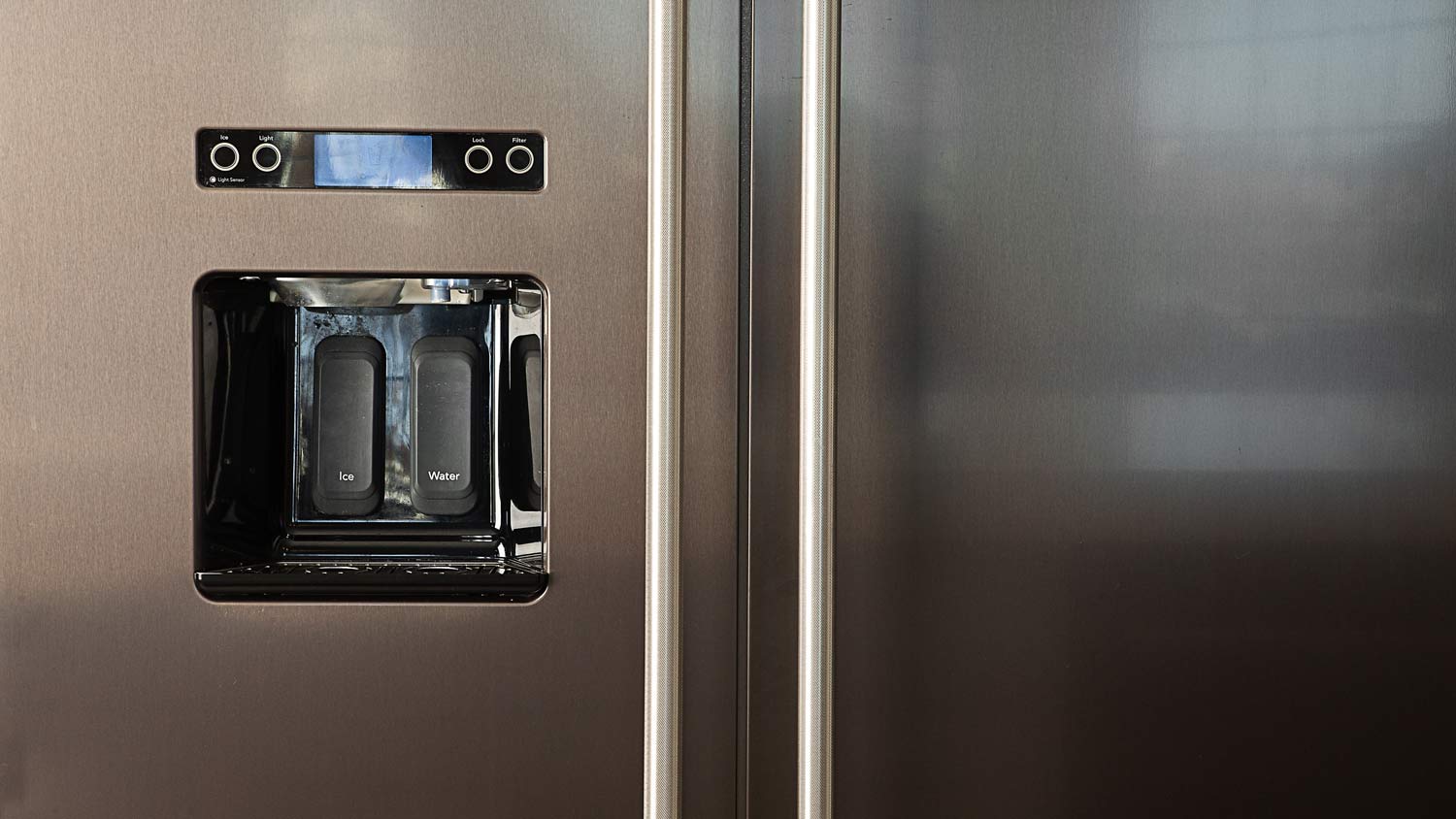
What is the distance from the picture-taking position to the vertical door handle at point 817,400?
2.31ft

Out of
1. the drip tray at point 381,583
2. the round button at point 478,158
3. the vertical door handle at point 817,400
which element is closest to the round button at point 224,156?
the round button at point 478,158

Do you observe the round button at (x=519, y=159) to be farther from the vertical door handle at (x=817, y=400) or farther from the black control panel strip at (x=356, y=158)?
the vertical door handle at (x=817, y=400)

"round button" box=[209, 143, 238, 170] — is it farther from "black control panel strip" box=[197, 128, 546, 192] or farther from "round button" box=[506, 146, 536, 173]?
"round button" box=[506, 146, 536, 173]

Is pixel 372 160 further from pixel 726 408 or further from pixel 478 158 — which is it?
pixel 726 408

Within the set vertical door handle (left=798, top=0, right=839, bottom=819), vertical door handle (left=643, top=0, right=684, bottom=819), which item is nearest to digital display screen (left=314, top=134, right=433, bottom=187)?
vertical door handle (left=643, top=0, right=684, bottom=819)

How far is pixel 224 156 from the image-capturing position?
725 millimetres

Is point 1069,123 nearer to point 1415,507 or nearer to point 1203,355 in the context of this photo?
point 1203,355

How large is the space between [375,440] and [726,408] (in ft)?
0.84

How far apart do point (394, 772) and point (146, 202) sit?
1.41 ft

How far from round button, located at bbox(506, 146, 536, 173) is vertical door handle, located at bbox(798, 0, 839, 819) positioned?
19cm

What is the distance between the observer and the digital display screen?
0.73m

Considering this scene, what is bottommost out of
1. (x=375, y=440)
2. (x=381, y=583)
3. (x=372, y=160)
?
(x=381, y=583)

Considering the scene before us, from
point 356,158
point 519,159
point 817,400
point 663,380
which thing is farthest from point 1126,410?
point 356,158

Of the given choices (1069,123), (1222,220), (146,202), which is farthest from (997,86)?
(146,202)
